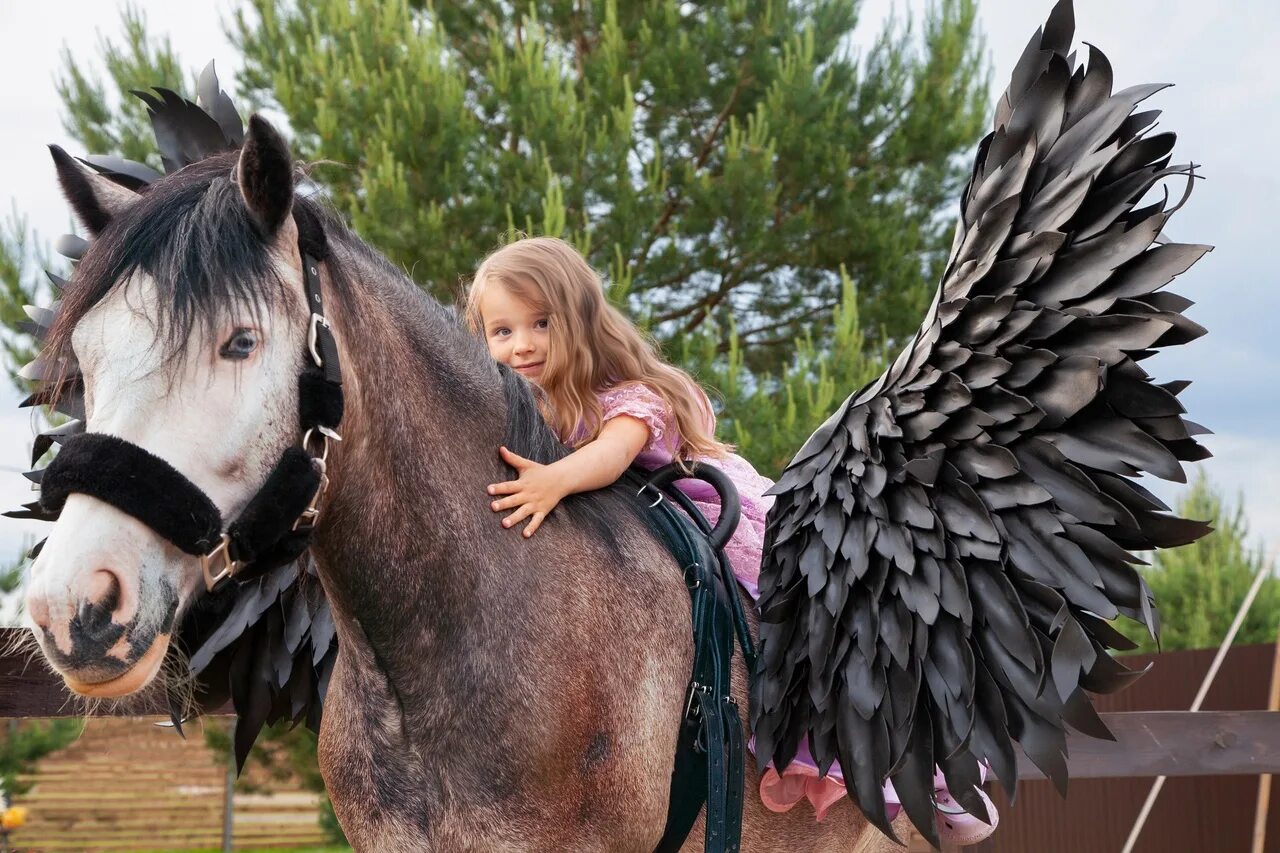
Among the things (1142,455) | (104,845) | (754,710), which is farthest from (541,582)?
(104,845)

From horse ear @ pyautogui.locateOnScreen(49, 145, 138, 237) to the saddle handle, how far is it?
3.27ft

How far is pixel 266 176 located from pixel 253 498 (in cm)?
42

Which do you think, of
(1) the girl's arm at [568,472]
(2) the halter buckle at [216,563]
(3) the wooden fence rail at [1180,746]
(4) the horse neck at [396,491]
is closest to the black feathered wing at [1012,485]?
(1) the girl's arm at [568,472]

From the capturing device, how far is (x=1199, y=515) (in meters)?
13.4

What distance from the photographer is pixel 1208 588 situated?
41.5 feet

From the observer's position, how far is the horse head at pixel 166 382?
1293 millimetres

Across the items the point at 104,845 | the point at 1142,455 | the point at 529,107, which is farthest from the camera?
the point at 104,845

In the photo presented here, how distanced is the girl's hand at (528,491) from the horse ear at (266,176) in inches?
20.7

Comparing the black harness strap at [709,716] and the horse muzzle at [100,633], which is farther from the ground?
the horse muzzle at [100,633]

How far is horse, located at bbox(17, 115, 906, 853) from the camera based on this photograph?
137cm

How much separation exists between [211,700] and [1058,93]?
205 cm

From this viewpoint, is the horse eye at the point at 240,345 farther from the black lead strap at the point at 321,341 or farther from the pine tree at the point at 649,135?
the pine tree at the point at 649,135

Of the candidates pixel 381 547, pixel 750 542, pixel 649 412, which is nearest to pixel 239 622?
pixel 381 547

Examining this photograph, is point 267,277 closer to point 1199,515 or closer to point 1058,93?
point 1058,93
